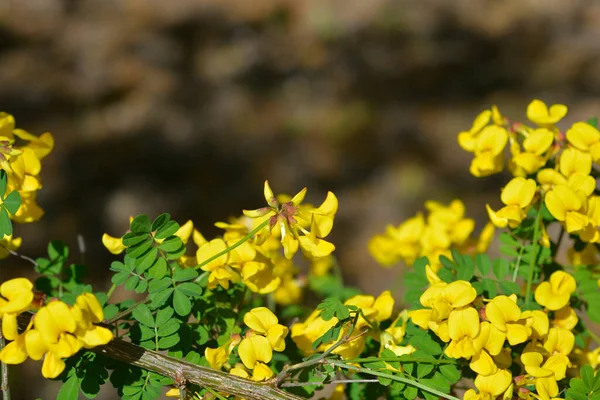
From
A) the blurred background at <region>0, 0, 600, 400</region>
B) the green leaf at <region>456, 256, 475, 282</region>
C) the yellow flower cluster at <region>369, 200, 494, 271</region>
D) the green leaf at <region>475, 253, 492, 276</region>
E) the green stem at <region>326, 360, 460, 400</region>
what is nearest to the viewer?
the green stem at <region>326, 360, 460, 400</region>

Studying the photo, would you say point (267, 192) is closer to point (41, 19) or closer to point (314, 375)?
point (314, 375)

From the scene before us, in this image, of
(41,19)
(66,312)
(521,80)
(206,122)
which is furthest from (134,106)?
(66,312)

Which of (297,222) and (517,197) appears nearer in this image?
(297,222)

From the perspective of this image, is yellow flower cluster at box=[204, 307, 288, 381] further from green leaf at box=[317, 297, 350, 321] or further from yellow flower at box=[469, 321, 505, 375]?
yellow flower at box=[469, 321, 505, 375]

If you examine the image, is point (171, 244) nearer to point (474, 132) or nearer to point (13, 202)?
point (13, 202)

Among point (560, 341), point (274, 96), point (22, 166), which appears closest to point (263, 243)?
point (22, 166)

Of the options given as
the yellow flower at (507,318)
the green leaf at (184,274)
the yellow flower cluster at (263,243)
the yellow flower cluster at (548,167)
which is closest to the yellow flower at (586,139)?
the yellow flower cluster at (548,167)

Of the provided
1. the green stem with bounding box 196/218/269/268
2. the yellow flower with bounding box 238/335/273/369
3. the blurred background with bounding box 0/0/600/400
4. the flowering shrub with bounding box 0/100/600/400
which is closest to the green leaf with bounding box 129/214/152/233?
the flowering shrub with bounding box 0/100/600/400

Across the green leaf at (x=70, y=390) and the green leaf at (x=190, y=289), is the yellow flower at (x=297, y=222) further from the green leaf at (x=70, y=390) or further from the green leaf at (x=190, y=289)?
the green leaf at (x=70, y=390)
